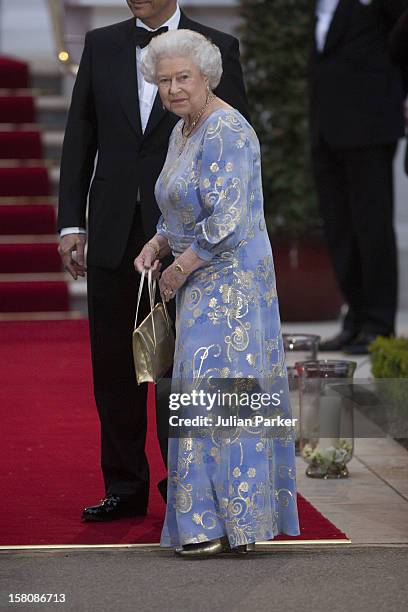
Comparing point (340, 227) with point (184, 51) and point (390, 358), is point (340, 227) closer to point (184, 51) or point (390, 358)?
point (390, 358)

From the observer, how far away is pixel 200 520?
4.00 metres

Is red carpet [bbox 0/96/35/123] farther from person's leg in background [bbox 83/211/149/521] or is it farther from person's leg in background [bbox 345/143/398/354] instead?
person's leg in background [bbox 83/211/149/521]

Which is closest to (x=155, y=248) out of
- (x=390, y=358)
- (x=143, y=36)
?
(x=143, y=36)

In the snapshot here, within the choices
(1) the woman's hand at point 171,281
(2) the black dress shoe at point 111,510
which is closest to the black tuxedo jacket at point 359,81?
(2) the black dress shoe at point 111,510

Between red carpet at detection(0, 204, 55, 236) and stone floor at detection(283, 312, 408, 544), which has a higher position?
red carpet at detection(0, 204, 55, 236)

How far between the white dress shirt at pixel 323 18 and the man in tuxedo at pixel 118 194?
3.43 meters

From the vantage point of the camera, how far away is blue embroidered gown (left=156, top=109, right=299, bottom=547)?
393 centimetres

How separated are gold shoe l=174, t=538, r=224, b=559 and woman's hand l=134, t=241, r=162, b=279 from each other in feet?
2.49

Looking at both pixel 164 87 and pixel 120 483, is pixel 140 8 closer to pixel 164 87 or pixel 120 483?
pixel 164 87

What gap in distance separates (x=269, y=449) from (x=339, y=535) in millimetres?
449

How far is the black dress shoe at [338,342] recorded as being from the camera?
7.85m

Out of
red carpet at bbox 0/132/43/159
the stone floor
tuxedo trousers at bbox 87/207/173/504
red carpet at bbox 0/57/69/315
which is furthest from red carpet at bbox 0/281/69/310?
tuxedo trousers at bbox 87/207/173/504

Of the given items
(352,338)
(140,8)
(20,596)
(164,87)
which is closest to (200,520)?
(20,596)

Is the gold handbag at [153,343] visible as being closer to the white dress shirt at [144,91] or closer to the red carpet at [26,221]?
the white dress shirt at [144,91]
